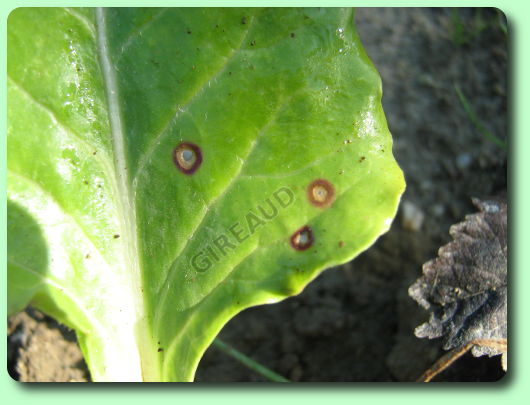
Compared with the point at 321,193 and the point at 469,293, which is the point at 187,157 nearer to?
the point at 321,193

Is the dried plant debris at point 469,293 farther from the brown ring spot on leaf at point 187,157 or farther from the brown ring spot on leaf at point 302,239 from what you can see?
the brown ring spot on leaf at point 187,157

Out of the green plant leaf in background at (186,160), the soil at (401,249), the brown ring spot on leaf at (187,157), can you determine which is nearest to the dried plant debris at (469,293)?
the soil at (401,249)

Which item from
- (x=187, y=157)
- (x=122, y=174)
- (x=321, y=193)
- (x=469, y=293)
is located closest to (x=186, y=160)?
(x=187, y=157)

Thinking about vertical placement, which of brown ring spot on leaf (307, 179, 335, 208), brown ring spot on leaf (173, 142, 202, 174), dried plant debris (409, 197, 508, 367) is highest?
brown ring spot on leaf (173, 142, 202, 174)

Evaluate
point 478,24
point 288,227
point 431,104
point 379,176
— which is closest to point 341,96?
point 379,176

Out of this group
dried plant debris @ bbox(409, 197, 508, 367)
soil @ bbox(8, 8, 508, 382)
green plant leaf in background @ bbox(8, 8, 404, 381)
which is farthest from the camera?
soil @ bbox(8, 8, 508, 382)

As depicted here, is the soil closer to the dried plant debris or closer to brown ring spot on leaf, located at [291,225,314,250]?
the dried plant debris

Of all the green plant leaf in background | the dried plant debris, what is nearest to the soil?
the dried plant debris
